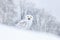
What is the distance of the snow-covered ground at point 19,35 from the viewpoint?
0.73 meters

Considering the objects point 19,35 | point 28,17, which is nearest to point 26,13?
point 28,17

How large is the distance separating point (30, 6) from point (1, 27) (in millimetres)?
237

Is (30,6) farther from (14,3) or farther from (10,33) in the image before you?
(10,33)

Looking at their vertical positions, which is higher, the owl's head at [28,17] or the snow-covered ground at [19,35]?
the owl's head at [28,17]

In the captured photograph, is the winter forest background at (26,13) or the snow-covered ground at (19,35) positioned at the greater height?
the winter forest background at (26,13)

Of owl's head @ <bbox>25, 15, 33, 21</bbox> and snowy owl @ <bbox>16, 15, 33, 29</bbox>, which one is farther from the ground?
owl's head @ <bbox>25, 15, 33, 21</bbox>

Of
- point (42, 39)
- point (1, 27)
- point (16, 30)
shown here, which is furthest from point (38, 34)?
point (1, 27)

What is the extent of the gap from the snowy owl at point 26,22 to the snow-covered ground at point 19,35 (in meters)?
0.03

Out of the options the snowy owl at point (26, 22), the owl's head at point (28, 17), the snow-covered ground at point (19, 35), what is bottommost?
the snow-covered ground at point (19, 35)

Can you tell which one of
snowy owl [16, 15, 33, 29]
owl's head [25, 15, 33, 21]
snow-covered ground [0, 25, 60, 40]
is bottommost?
snow-covered ground [0, 25, 60, 40]

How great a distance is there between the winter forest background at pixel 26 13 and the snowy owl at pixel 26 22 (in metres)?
0.02

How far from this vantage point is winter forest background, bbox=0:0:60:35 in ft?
2.42

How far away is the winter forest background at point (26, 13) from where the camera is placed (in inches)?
29.0

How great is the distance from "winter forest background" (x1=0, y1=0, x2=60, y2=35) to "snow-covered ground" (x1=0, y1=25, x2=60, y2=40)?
3cm
